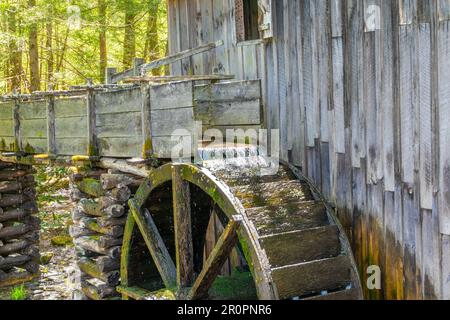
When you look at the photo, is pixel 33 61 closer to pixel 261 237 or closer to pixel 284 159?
pixel 284 159

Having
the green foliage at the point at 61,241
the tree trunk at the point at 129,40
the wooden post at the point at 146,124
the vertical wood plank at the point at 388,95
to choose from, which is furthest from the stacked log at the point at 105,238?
the tree trunk at the point at 129,40

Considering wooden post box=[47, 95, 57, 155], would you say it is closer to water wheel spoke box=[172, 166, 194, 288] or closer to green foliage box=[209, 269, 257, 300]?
water wheel spoke box=[172, 166, 194, 288]

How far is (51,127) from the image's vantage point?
9.01 metres

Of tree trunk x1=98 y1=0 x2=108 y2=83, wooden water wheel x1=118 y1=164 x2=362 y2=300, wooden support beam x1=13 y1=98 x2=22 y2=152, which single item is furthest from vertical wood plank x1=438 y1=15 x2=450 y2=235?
tree trunk x1=98 y1=0 x2=108 y2=83

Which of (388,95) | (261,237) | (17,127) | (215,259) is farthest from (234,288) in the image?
(17,127)

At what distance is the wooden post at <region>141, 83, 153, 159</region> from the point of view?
690cm

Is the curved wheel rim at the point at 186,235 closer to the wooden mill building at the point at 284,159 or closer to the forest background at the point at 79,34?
the wooden mill building at the point at 284,159

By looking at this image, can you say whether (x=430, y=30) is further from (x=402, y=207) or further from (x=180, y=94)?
(x=180, y=94)

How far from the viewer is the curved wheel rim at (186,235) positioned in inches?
206

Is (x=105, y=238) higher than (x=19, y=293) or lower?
higher

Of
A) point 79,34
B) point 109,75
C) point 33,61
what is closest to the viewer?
point 109,75

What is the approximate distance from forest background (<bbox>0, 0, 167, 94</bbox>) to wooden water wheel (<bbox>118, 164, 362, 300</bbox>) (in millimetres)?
7989

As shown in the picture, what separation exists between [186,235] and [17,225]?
7.03m

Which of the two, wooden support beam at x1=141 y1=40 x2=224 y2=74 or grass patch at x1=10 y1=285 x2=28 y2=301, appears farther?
grass patch at x1=10 y1=285 x2=28 y2=301
